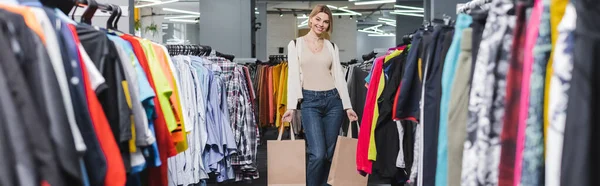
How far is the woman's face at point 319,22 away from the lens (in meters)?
4.34

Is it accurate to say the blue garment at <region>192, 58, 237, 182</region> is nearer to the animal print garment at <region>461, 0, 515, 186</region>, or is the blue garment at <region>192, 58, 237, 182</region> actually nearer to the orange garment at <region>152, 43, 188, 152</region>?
the orange garment at <region>152, 43, 188, 152</region>

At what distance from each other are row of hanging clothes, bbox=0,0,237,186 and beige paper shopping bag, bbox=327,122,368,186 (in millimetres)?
1921

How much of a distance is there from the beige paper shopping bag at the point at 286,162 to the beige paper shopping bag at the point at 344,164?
0.22 metres

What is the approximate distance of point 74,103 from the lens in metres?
1.65

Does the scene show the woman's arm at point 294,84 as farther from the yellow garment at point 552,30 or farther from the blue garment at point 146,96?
the yellow garment at point 552,30

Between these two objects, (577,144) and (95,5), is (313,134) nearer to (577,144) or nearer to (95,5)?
(95,5)

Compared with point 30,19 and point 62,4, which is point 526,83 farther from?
point 62,4

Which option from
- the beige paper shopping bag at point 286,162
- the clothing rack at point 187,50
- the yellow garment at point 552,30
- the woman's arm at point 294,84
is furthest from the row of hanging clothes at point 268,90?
the yellow garment at point 552,30

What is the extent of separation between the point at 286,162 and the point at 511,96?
123 inches

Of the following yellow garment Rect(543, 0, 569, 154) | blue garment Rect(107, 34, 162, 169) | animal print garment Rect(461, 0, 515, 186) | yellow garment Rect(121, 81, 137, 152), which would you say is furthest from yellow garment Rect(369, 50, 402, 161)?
yellow garment Rect(543, 0, 569, 154)

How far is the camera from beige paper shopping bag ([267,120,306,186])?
440 cm

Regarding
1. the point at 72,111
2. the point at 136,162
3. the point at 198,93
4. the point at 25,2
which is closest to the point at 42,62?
the point at 72,111

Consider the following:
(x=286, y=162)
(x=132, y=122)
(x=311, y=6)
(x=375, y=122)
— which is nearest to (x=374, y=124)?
(x=375, y=122)

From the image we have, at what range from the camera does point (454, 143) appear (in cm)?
171
